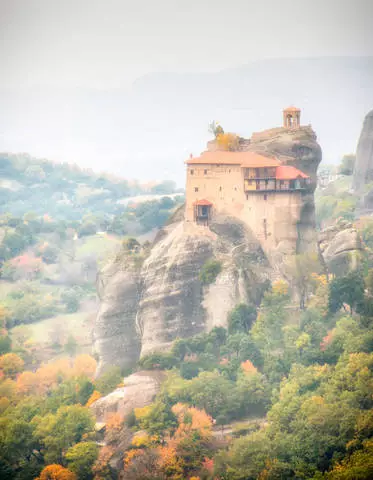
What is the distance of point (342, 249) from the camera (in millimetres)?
53219

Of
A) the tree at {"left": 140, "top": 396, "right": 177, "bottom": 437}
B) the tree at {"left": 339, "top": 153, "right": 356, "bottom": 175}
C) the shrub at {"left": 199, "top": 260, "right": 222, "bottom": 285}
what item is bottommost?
the tree at {"left": 140, "top": 396, "right": 177, "bottom": 437}

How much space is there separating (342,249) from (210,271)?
798 cm

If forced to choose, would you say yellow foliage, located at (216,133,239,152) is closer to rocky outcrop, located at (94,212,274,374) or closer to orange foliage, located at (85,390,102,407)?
rocky outcrop, located at (94,212,274,374)

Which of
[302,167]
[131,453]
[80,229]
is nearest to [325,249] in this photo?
[302,167]

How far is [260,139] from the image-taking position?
172ft

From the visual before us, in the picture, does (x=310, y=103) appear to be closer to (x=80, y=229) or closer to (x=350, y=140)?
(x=350, y=140)

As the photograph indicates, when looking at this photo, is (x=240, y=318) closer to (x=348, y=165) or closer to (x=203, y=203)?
(x=203, y=203)

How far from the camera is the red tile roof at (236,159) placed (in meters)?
49.9

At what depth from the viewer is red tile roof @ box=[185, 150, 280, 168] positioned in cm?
4991

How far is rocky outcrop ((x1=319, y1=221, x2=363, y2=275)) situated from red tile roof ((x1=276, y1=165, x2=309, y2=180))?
5083mm

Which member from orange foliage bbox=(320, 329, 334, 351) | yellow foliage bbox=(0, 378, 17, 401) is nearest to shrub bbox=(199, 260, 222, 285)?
orange foliage bbox=(320, 329, 334, 351)

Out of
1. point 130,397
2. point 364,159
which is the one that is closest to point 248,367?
point 130,397

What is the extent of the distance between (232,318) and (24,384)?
571 inches

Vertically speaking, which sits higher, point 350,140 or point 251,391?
point 350,140
